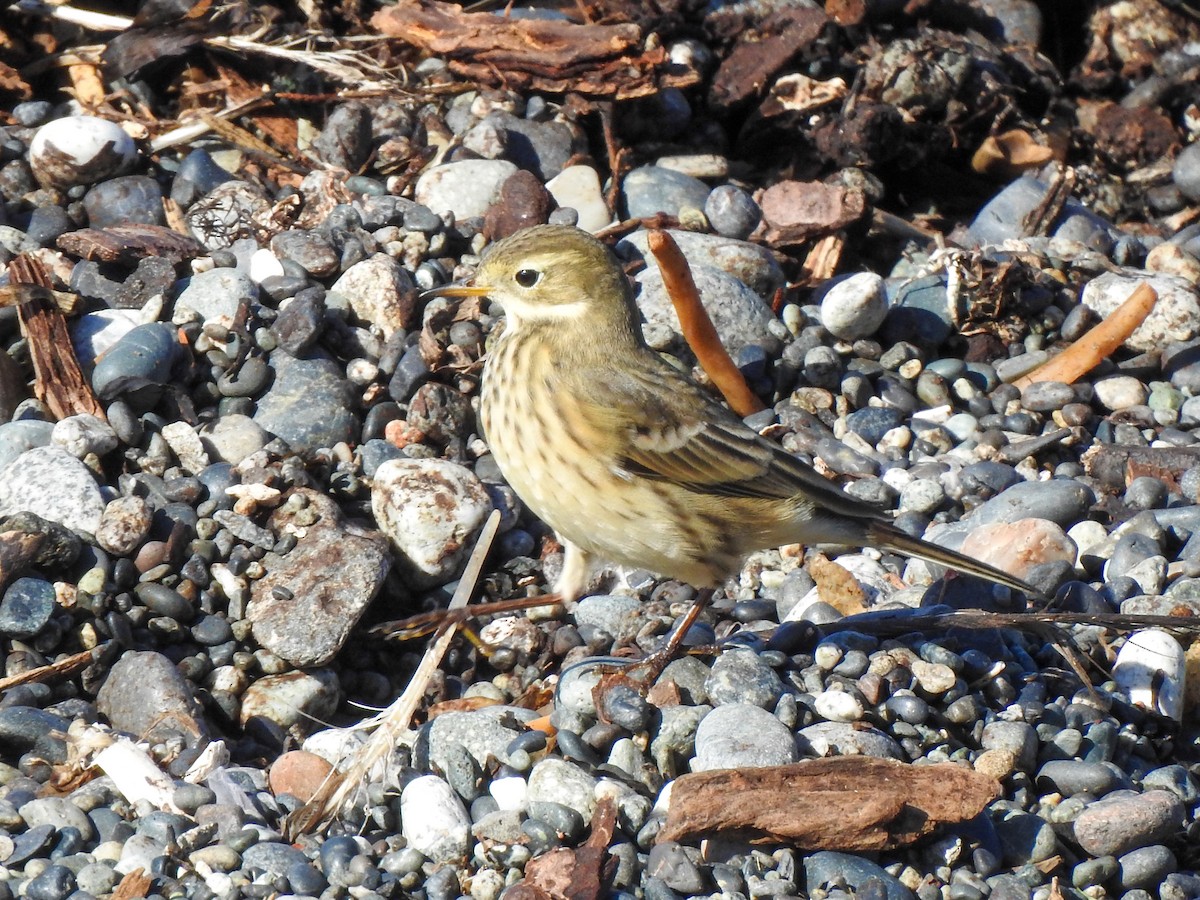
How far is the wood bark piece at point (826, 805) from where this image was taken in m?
4.01

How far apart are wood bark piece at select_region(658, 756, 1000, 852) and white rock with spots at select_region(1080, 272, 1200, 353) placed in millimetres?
3421

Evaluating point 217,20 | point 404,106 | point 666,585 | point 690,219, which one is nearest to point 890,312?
point 690,219

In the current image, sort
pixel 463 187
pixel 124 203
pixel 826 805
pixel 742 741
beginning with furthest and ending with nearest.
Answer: pixel 463 187 < pixel 124 203 < pixel 742 741 < pixel 826 805

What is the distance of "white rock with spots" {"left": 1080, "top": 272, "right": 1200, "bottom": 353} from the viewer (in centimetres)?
687

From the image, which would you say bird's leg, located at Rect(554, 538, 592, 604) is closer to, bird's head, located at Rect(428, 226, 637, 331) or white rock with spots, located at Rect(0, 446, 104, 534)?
bird's head, located at Rect(428, 226, 637, 331)

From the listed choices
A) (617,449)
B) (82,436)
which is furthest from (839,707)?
(82,436)

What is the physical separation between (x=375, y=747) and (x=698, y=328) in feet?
7.91

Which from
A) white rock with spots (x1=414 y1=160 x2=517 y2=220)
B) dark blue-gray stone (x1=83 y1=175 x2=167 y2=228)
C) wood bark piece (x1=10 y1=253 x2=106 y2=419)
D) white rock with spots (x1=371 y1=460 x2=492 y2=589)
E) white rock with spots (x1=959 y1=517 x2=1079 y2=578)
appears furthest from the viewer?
white rock with spots (x1=414 y1=160 x2=517 y2=220)

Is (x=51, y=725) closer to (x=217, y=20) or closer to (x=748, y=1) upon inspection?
(x=217, y=20)

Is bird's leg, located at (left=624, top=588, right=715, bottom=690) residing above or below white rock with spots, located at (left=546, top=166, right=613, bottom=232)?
below

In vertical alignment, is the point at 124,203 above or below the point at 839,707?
above

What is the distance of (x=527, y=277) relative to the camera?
531 centimetres

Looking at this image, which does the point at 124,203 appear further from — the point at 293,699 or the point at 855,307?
the point at 855,307

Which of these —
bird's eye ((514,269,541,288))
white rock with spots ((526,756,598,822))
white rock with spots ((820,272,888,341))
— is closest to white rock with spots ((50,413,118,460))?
bird's eye ((514,269,541,288))
